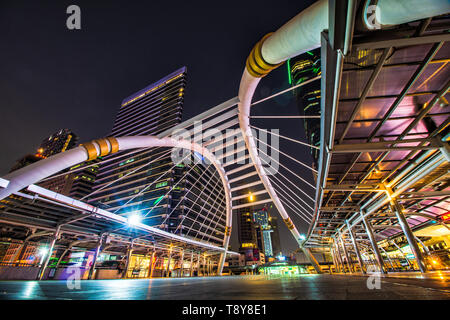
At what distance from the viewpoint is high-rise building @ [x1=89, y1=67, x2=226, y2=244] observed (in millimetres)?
63188

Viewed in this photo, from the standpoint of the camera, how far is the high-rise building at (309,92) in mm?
68781

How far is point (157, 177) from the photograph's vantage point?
68375 mm

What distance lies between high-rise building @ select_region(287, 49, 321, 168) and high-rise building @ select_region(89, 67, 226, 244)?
41775mm

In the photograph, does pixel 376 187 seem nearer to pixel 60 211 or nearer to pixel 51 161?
pixel 51 161

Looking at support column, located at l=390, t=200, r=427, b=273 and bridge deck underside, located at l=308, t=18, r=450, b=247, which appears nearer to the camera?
bridge deck underside, located at l=308, t=18, r=450, b=247

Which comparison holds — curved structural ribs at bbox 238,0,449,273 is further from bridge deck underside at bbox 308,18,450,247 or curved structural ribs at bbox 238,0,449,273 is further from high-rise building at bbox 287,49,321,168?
high-rise building at bbox 287,49,321,168

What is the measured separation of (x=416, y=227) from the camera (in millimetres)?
20031

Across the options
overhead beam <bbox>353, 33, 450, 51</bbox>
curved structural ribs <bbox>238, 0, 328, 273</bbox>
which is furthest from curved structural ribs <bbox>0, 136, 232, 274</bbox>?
overhead beam <bbox>353, 33, 450, 51</bbox>

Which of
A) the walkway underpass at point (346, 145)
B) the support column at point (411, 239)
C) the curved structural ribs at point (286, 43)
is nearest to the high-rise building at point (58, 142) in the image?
the walkway underpass at point (346, 145)

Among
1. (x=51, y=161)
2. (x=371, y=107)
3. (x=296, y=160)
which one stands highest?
(x=296, y=160)

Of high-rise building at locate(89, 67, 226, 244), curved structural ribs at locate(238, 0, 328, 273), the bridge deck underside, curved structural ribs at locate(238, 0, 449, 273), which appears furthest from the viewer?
high-rise building at locate(89, 67, 226, 244)
